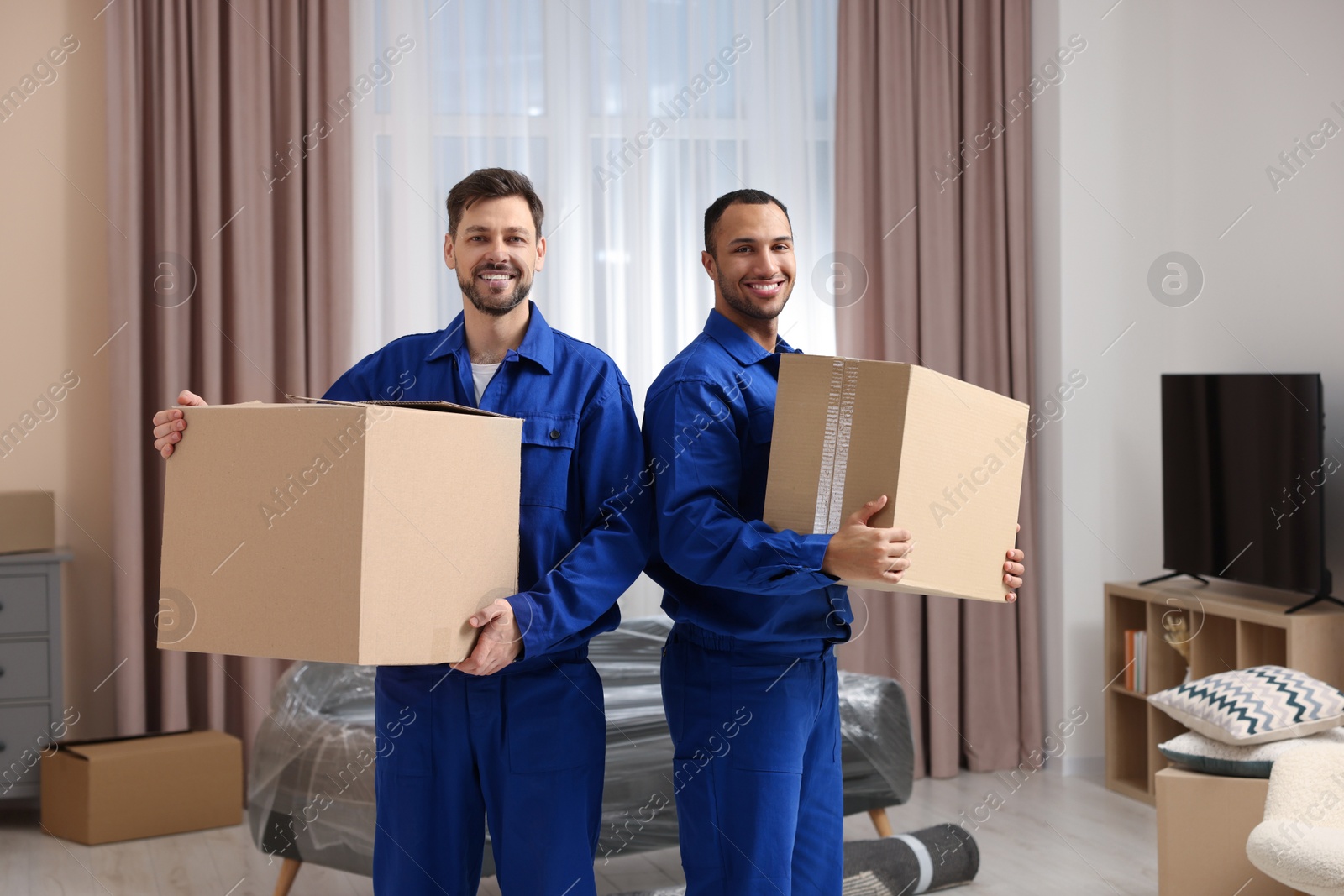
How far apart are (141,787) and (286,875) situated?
77 centimetres

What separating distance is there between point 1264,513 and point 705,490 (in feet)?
7.26

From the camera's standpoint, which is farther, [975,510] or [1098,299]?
[1098,299]

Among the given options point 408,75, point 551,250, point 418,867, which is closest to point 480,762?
point 418,867

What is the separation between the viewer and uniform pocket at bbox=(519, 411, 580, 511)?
1.61 m

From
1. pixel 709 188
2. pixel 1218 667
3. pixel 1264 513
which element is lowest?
pixel 1218 667

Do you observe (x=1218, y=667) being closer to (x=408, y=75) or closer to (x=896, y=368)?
(x=896, y=368)

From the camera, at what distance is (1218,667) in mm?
3227

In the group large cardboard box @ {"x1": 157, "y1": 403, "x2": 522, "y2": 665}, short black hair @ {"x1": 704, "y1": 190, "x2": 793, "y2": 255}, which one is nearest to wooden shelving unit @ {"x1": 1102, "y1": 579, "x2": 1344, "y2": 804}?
short black hair @ {"x1": 704, "y1": 190, "x2": 793, "y2": 255}

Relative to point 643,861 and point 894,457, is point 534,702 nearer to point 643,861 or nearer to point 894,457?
point 894,457

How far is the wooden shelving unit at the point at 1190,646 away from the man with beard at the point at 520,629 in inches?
84.0

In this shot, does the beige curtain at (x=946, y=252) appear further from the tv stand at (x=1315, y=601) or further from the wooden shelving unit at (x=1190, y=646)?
the tv stand at (x=1315, y=601)

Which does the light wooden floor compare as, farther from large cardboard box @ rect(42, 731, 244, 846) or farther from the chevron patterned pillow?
the chevron patterned pillow

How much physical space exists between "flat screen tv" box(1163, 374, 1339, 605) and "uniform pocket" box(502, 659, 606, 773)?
2.28 meters

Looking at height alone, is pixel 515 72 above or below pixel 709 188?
above
